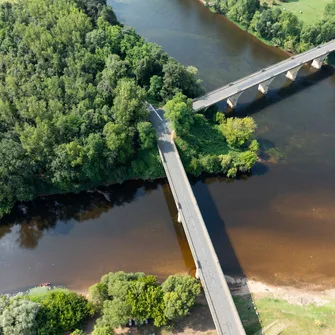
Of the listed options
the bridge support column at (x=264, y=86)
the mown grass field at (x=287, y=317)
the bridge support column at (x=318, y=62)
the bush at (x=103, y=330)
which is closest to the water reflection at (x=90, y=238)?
the bush at (x=103, y=330)

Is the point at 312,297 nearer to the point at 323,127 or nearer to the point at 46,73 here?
the point at 323,127

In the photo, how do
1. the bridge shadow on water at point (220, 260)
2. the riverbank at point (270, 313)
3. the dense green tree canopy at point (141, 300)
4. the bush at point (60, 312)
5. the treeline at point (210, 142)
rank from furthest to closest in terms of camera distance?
the treeline at point (210, 142) → the bridge shadow on water at point (220, 260) → the riverbank at point (270, 313) → the dense green tree canopy at point (141, 300) → the bush at point (60, 312)

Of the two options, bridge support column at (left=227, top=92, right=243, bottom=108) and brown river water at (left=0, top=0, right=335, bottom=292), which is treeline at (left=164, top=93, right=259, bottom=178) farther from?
bridge support column at (left=227, top=92, right=243, bottom=108)

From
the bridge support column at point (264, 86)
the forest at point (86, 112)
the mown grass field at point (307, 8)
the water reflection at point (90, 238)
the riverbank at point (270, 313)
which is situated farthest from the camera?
the mown grass field at point (307, 8)

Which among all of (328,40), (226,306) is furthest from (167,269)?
(328,40)

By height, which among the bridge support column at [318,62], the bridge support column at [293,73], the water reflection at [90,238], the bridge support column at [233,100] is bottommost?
the water reflection at [90,238]

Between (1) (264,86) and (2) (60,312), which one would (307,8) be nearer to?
(1) (264,86)

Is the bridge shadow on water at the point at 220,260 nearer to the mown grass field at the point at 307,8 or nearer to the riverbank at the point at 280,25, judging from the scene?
the riverbank at the point at 280,25
